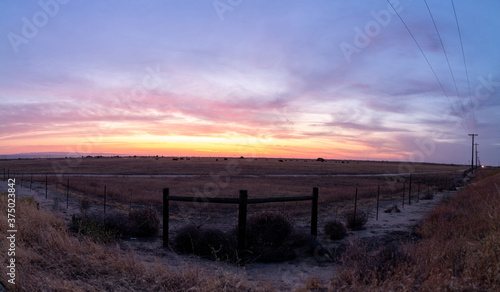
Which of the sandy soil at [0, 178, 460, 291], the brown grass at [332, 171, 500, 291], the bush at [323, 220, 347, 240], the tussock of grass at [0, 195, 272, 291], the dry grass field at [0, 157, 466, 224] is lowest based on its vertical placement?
the dry grass field at [0, 157, 466, 224]

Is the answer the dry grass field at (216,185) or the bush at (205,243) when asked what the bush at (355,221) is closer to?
A: the dry grass field at (216,185)

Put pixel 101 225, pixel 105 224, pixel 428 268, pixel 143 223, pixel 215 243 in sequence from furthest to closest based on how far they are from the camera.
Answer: pixel 143 223 < pixel 105 224 < pixel 101 225 < pixel 215 243 < pixel 428 268

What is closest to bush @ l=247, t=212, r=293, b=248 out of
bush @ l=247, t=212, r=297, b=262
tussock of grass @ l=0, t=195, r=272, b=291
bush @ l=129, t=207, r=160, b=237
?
bush @ l=247, t=212, r=297, b=262

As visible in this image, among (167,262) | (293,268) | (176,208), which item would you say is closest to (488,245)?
(293,268)

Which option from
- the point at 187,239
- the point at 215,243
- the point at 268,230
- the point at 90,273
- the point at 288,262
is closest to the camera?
the point at 90,273

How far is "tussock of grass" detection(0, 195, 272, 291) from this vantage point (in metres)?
4.75

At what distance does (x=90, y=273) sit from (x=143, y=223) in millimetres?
4494

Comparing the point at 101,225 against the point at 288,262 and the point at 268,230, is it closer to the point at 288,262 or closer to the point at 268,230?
the point at 268,230

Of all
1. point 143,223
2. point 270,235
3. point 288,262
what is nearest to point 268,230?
point 270,235

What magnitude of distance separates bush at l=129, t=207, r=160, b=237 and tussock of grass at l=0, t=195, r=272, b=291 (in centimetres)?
316

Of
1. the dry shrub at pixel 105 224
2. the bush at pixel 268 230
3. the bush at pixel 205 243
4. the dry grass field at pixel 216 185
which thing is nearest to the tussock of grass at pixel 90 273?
the dry shrub at pixel 105 224

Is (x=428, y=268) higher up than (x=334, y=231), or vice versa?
(x=428, y=268)

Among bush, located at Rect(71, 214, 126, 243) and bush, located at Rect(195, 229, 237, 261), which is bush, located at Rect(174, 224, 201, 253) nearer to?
bush, located at Rect(195, 229, 237, 261)

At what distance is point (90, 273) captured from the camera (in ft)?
17.7
